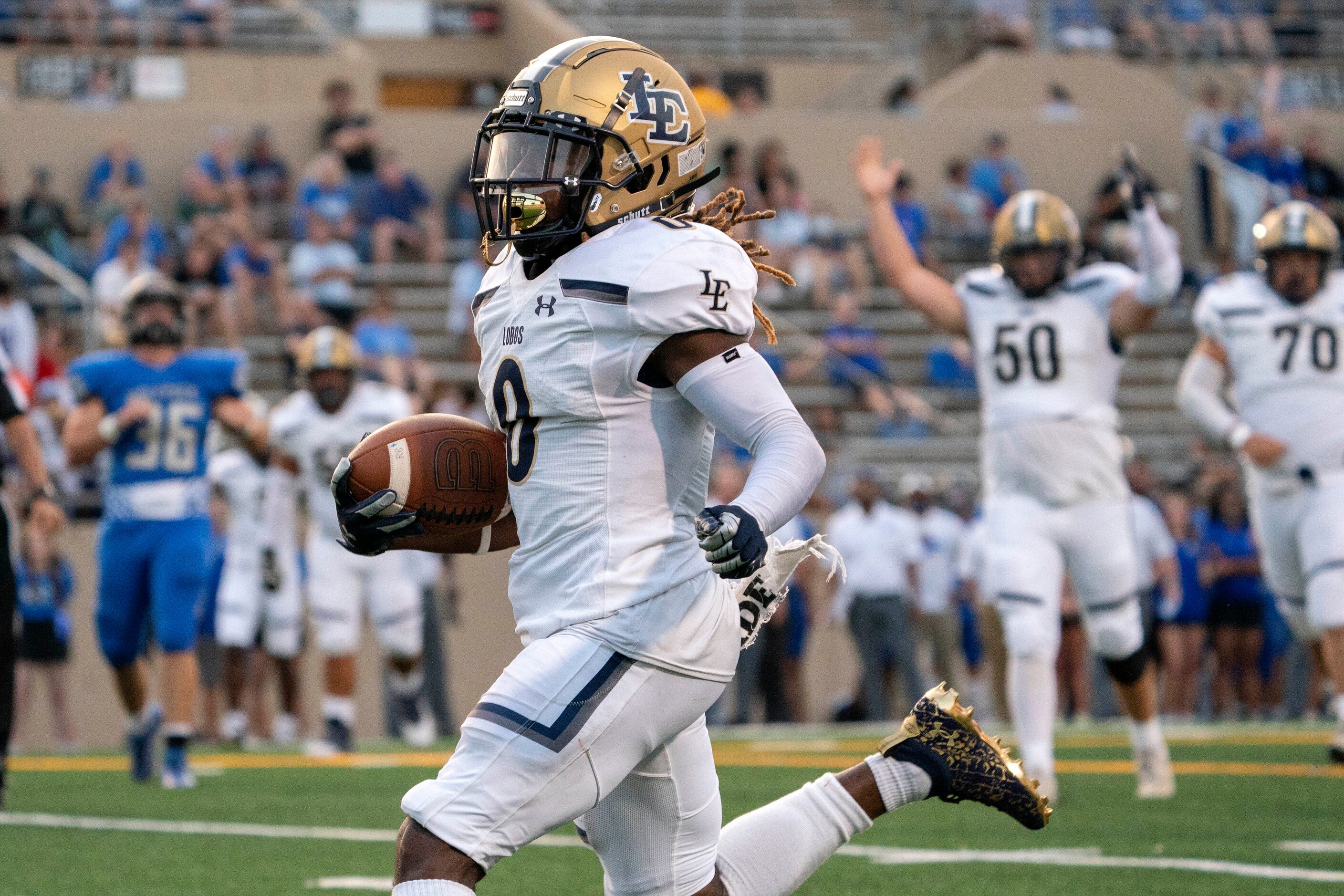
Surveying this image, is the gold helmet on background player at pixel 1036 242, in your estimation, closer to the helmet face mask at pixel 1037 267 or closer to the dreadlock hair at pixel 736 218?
the helmet face mask at pixel 1037 267

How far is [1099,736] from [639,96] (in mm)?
7944

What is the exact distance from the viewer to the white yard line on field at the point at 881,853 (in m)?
4.91

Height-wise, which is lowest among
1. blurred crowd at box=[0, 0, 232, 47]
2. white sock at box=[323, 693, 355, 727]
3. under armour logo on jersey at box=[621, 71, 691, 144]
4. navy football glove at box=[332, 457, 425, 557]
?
white sock at box=[323, 693, 355, 727]

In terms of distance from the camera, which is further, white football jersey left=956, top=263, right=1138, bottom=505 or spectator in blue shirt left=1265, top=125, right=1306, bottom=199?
spectator in blue shirt left=1265, top=125, right=1306, bottom=199

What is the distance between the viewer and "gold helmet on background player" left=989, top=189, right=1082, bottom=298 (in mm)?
6871

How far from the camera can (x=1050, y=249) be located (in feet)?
22.6

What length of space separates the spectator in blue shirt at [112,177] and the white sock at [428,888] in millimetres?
13086

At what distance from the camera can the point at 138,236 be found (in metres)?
13.8

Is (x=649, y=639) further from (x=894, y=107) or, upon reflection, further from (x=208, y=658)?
(x=894, y=107)

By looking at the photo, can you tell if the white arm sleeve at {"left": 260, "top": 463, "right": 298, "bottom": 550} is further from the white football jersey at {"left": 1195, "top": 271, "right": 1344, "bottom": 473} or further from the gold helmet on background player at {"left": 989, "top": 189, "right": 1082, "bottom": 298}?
the white football jersey at {"left": 1195, "top": 271, "right": 1344, "bottom": 473}

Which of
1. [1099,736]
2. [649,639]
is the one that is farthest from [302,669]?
[649,639]

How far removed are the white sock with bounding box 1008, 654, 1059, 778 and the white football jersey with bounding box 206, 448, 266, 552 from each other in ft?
19.4

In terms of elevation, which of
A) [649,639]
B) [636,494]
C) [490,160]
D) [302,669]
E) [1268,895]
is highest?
[490,160]

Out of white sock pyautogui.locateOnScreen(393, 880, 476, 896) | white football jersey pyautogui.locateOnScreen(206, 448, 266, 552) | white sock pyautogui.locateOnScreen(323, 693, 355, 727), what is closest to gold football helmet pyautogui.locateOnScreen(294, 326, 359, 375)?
white football jersey pyautogui.locateOnScreen(206, 448, 266, 552)
